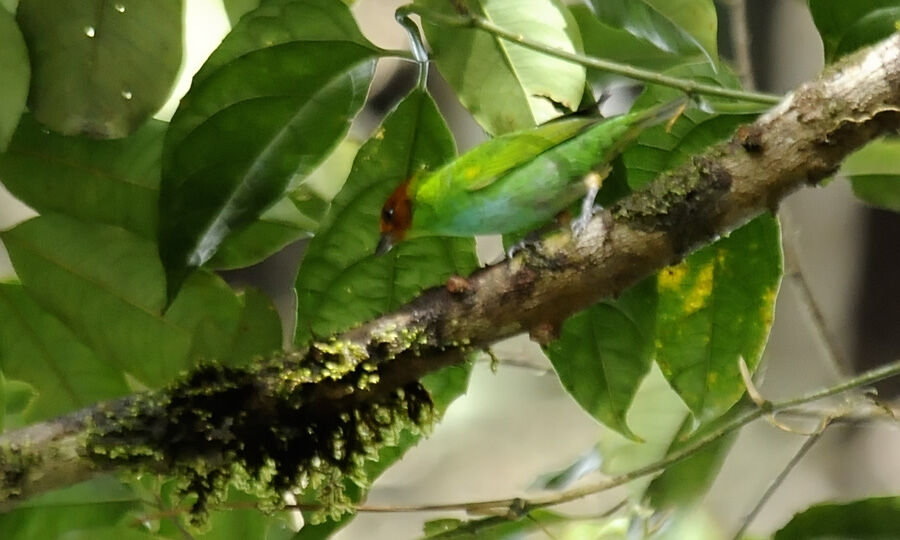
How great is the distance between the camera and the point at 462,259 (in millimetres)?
1450

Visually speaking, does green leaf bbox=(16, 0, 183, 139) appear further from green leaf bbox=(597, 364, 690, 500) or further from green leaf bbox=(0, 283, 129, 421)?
green leaf bbox=(597, 364, 690, 500)

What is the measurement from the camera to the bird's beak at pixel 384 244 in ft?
4.59

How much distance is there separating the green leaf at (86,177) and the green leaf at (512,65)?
556mm

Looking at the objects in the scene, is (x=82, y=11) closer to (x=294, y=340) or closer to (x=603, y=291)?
(x=294, y=340)

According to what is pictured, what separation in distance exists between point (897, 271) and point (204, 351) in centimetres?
305

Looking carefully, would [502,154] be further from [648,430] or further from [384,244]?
[648,430]

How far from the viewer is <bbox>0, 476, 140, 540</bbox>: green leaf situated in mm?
1331

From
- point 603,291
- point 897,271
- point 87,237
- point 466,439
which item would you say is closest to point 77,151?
point 87,237

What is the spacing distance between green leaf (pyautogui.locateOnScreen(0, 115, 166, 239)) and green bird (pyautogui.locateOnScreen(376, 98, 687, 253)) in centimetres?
42

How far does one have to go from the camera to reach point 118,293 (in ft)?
4.70

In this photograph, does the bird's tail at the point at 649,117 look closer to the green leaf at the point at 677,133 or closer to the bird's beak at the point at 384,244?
the green leaf at the point at 677,133

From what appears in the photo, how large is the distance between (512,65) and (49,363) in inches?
39.7

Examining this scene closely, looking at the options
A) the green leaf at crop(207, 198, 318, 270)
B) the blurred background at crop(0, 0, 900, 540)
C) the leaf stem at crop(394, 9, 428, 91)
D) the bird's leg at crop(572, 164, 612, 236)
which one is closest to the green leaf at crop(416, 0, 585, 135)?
the leaf stem at crop(394, 9, 428, 91)

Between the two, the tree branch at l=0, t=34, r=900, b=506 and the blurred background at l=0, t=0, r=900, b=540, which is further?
the blurred background at l=0, t=0, r=900, b=540
